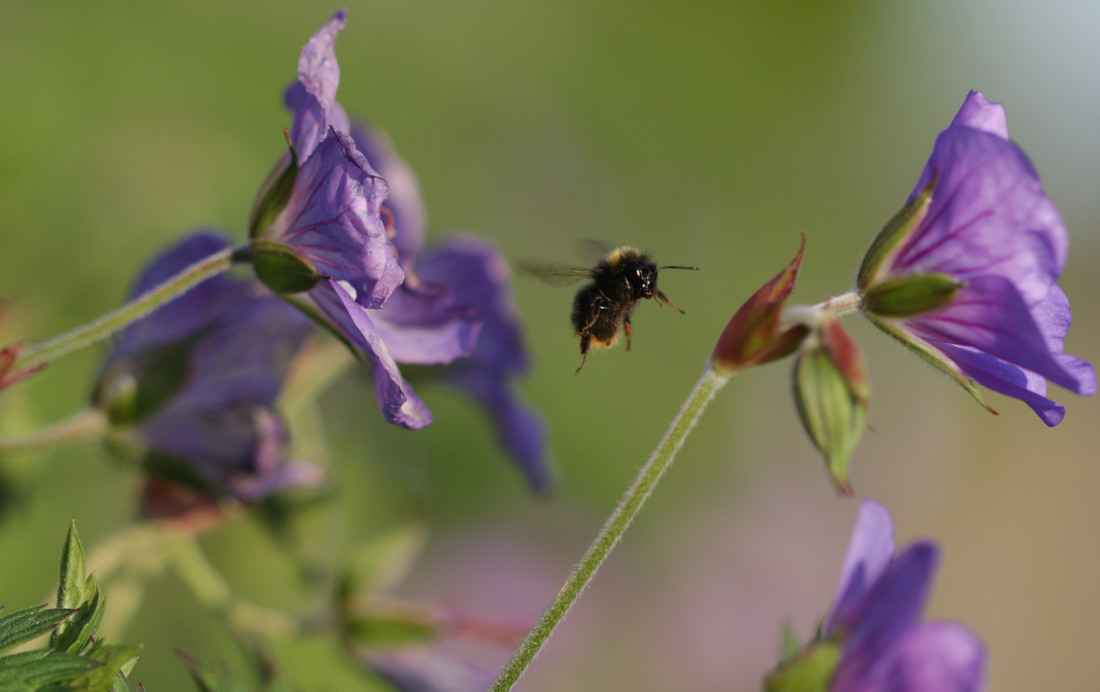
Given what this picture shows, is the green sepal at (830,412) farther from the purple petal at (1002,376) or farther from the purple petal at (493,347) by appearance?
the purple petal at (493,347)

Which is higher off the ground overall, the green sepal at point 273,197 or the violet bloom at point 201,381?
the green sepal at point 273,197

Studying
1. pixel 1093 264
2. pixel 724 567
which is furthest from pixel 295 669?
pixel 1093 264

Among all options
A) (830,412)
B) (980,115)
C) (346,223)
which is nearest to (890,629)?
(830,412)

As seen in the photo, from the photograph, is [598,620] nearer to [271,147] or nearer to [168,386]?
[271,147]

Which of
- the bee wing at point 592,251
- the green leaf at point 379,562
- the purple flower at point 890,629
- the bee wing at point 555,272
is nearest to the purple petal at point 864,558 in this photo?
the purple flower at point 890,629

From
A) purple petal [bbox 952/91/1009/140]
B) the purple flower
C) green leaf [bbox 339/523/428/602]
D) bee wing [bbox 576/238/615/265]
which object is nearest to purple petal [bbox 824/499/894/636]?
the purple flower

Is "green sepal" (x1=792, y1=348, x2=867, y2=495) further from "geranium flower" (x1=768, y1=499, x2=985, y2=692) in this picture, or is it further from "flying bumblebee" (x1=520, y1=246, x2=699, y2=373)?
"flying bumblebee" (x1=520, y1=246, x2=699, y2=373)
